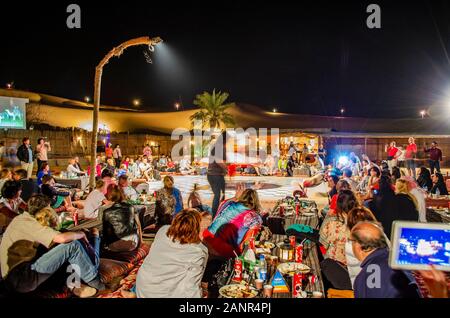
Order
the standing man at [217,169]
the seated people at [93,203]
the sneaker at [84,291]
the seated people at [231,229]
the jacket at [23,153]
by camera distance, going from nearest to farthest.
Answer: the sneaker at [84,291], the seated people at [231,229], the seated people at [93,203], the standing man at [217,169], the jacket at [23,153]

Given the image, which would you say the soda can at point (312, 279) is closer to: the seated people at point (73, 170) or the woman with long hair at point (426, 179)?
the woman with long hair at point (426, 179)

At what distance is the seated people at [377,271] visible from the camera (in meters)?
2.71

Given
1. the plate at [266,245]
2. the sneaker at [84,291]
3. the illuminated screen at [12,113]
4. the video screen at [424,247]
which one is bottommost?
the sneaker at [84,291]

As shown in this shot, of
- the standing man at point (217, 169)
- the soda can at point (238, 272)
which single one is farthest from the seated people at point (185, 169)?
the soda can at point (238, 272)

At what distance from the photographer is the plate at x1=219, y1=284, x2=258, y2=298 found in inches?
129

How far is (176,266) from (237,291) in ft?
2.00

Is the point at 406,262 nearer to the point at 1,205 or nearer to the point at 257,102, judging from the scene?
the point at 1,205

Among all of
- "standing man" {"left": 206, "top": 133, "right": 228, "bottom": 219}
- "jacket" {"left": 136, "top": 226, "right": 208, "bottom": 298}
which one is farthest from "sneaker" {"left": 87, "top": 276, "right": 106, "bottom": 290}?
"standing man" {"left": 206, "top": 133, "right": 228, "bottom": 219}

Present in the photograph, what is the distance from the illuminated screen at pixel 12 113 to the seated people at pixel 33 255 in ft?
85.8

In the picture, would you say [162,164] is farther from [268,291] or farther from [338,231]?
[268,291]

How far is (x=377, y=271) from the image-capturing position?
2773mm

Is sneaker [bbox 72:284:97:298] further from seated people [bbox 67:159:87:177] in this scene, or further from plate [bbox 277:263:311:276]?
seated people [bbox 67:159:87:177]
